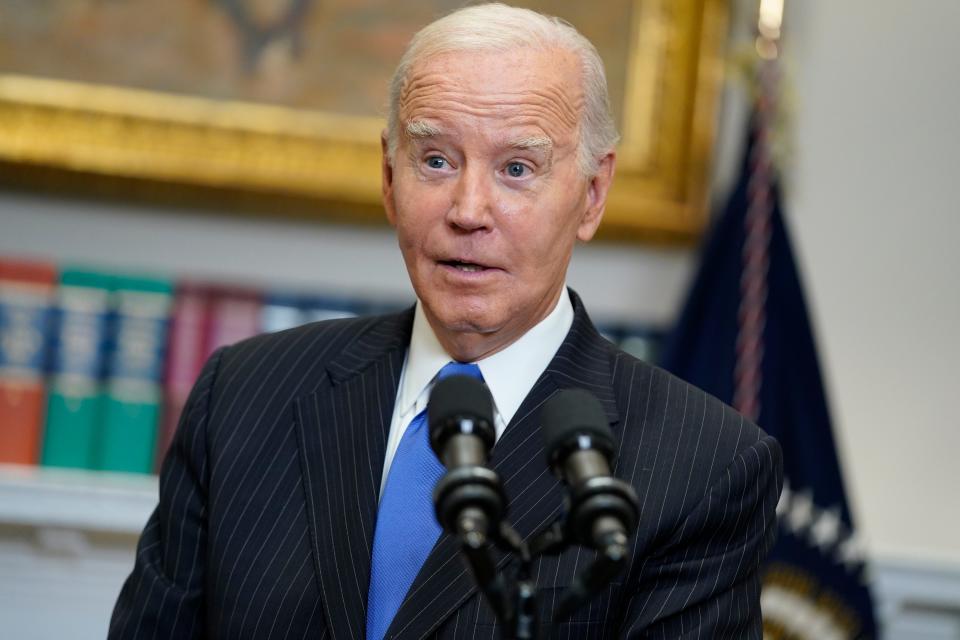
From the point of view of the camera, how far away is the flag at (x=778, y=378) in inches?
156

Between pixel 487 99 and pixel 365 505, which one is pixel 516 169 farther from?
pixel 365 505

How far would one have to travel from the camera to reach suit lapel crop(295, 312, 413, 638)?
1.96m

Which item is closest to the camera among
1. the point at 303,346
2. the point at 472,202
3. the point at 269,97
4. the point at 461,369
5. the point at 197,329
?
the point at 472,202

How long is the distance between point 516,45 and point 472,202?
263 mm

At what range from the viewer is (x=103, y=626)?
4086 mm

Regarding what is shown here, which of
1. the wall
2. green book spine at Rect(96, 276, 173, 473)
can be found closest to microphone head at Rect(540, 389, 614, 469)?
green book spine at Rect(96, 276, 173, 473)

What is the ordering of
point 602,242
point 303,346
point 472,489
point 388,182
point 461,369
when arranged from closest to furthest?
point 472,489 < point 461,369 < point 388,182 < point 303,346 < point 602,242

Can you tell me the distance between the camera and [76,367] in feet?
12.6

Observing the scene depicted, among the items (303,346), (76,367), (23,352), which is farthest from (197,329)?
(303,346)

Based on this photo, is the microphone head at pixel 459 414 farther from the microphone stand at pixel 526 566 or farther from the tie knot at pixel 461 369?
the tie knot at pixel 461 369

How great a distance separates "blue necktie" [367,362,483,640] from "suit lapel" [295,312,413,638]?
0.8 inches

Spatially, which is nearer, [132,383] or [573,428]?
[573,428]

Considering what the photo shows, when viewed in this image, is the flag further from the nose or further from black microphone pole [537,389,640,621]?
black microphone pole [537,389,640,621]

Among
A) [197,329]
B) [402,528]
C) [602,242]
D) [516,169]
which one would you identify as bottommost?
[197,329]
